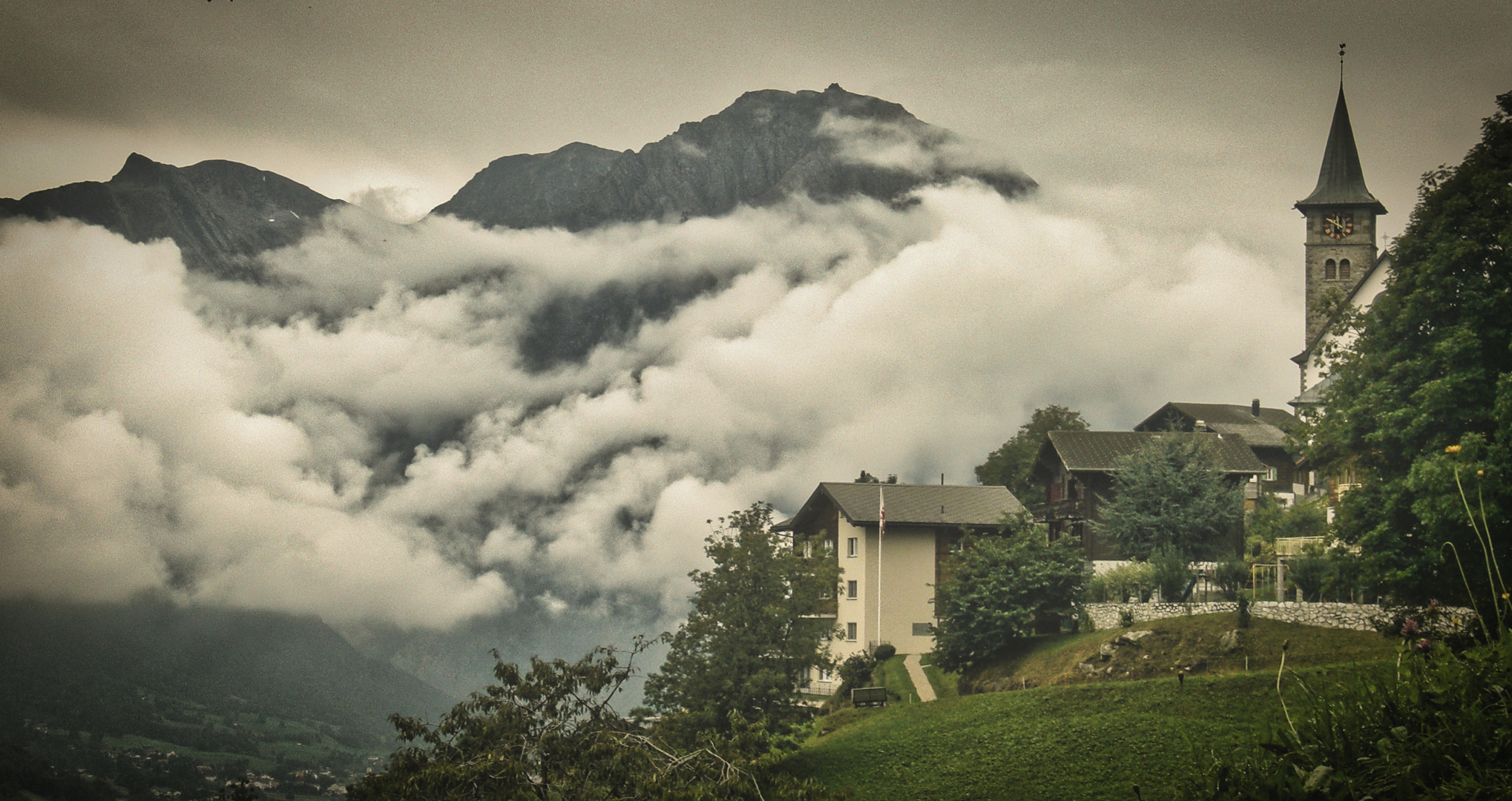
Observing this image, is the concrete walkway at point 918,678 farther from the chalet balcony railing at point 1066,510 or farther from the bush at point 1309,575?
the bush at point 1309,575

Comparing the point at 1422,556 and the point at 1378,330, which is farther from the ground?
the point at 1378,330

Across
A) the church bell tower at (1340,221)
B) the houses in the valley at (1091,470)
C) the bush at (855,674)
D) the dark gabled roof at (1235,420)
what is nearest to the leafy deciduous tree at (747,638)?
the bush at (855,674)

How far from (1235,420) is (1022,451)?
1296 cm

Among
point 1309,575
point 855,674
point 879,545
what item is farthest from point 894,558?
point 1309,575

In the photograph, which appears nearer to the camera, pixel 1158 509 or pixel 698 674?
pixel 698 674

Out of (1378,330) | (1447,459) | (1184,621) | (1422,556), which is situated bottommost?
(1184,621)

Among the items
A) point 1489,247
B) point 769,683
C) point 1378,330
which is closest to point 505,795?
point 769,683

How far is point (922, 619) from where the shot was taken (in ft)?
182

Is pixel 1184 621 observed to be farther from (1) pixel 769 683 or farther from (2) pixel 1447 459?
(1) pixel 769 683

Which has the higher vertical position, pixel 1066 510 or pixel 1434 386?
pixel 1434 386

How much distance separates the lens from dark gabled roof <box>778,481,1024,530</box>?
56.0 meters

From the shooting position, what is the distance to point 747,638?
1448 inches

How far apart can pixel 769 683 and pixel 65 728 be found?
560 ft

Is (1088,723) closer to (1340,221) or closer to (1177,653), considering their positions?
(1177,653)
